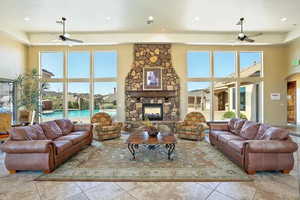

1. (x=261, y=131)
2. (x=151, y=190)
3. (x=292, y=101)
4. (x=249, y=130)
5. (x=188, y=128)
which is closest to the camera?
(x=151, y=190)

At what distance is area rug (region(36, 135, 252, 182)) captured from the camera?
113 inches

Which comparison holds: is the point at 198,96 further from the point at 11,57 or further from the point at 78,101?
the point at 11,57

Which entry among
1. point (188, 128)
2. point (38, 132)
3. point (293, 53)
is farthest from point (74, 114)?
point (293, 53)

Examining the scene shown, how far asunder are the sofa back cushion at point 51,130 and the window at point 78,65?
385 centimetres

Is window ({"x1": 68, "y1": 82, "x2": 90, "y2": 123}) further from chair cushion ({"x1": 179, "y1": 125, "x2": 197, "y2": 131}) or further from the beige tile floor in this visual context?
the beige tile floor

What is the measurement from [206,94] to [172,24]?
3683 mm

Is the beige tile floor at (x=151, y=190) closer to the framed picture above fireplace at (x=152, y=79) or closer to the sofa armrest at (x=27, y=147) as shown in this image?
the sofa armrest at (x=27, y=147)

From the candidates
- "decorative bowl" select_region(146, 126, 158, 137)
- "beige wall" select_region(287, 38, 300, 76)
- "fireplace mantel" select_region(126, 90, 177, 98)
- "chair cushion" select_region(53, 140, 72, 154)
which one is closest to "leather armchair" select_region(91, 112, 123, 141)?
"chair cushion" select_region(53, 140, 72, 154)

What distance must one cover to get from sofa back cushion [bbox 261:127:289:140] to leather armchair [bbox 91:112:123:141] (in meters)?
4.50

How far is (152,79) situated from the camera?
741 centimetres

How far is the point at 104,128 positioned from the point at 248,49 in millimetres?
7587

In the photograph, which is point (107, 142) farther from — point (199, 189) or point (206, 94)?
point (206, 94)

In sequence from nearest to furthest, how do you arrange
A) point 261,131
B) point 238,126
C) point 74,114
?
point 261,131 → point 238,126 → point 74,114

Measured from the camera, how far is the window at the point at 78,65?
7.71 meters
